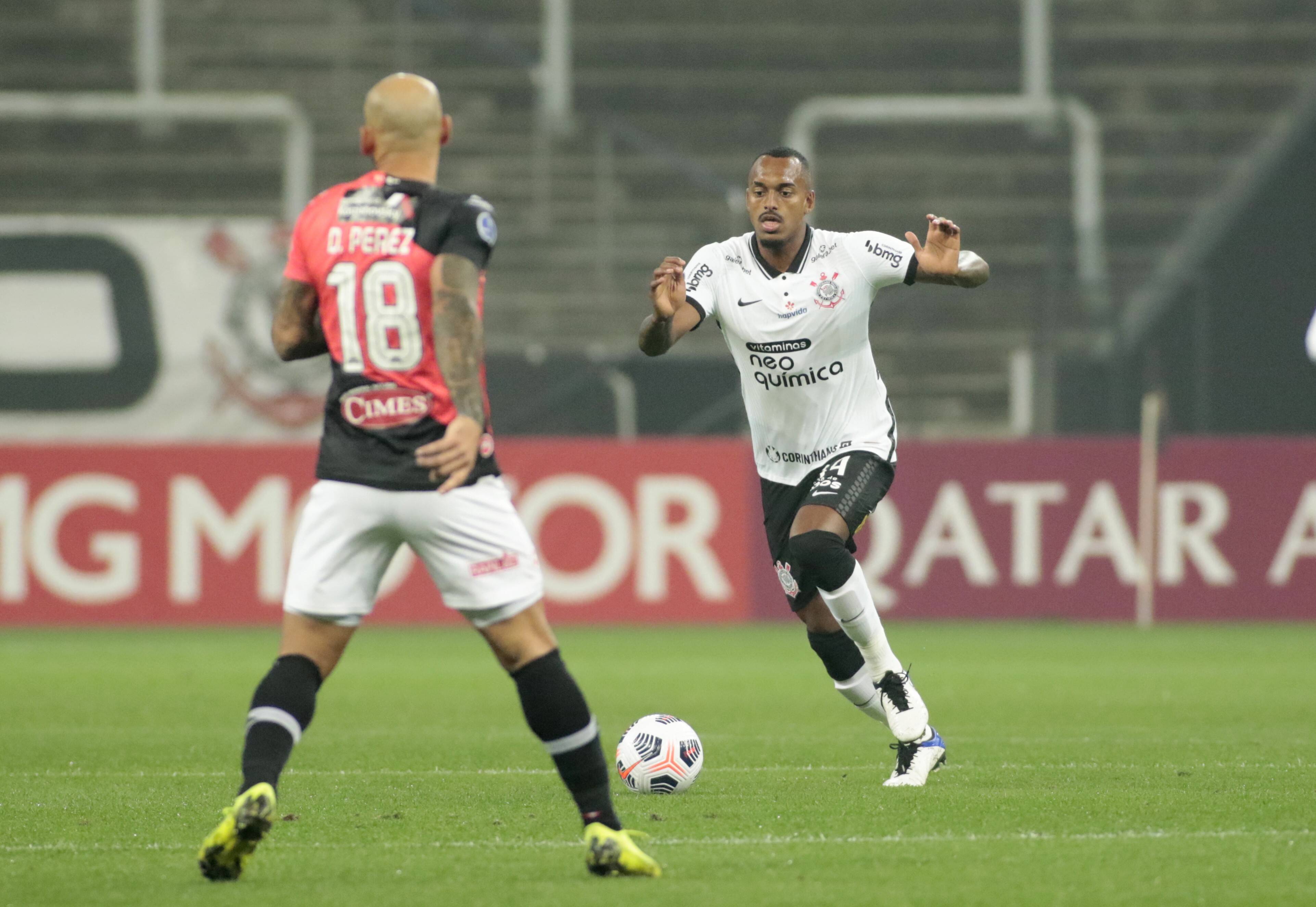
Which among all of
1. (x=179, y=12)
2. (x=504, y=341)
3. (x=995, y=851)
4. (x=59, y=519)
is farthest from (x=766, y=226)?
(x=179, y=12)

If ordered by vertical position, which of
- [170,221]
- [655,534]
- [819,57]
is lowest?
[655,534]

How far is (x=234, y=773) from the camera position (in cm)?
732

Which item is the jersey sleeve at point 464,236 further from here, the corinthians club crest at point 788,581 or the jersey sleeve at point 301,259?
the corinthians club crest at point 788,581

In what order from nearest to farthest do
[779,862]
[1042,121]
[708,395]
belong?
[779,862]
[708,395]
[1042,121]

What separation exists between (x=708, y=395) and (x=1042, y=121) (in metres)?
5.65

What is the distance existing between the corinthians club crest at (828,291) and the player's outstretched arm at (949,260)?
0.40 metres

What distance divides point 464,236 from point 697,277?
8.47 feet

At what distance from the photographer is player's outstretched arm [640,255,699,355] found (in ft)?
21.5

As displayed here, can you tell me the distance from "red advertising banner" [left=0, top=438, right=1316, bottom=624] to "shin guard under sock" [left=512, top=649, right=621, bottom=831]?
10.0 m

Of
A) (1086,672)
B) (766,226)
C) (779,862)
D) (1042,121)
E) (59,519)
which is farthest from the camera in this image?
(1042,121)

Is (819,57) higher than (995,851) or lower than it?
higher

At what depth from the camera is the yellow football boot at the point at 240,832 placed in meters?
4.68

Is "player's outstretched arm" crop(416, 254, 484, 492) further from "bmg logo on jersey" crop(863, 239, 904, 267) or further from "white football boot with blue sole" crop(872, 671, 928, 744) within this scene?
"bmg logo on jersey" crop(863, 239, 904, 267)

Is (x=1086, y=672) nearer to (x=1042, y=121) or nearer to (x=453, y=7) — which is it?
(x=1042, y=121)
